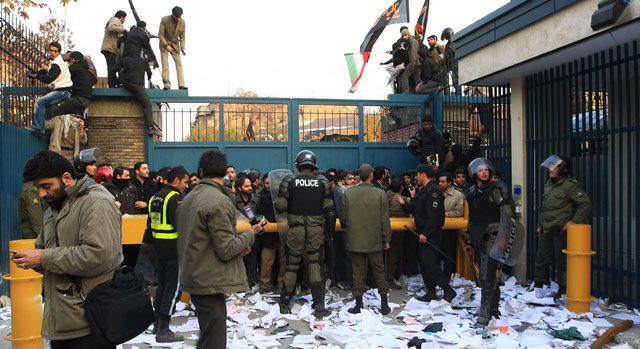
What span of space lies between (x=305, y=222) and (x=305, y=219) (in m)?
0.04

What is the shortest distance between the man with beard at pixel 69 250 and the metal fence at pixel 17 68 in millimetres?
6200

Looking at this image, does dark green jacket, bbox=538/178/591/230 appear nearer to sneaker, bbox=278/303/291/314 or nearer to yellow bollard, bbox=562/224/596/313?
yellow bollard, bbox=562/224/596/313

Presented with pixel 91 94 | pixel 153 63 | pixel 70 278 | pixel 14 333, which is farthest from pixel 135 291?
pixel 153 63

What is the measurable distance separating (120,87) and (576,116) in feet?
31.0

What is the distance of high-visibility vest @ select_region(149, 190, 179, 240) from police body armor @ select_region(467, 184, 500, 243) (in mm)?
3775

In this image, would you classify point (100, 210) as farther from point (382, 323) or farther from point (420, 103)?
point (420, 103)

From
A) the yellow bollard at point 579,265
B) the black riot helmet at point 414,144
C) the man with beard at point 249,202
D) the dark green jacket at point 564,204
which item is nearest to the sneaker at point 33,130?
the man with beard at point 249,202

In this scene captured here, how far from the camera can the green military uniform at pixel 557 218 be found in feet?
25.4

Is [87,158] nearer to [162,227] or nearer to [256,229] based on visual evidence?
[162,227]

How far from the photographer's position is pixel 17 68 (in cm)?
965

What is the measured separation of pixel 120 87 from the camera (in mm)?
12750

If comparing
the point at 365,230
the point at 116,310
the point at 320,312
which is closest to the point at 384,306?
the point at 320,312

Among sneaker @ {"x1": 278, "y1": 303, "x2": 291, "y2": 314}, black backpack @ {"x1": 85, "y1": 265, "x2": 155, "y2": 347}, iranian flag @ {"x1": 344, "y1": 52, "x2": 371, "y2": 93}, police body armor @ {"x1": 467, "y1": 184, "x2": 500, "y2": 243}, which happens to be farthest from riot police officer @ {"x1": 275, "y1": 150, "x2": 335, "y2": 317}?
iranian flag @ {"x1": 344, "y1": 52, "x2": 371, "y2": 93}

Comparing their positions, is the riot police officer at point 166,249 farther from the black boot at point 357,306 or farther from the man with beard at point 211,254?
the black boot at point 357,306
